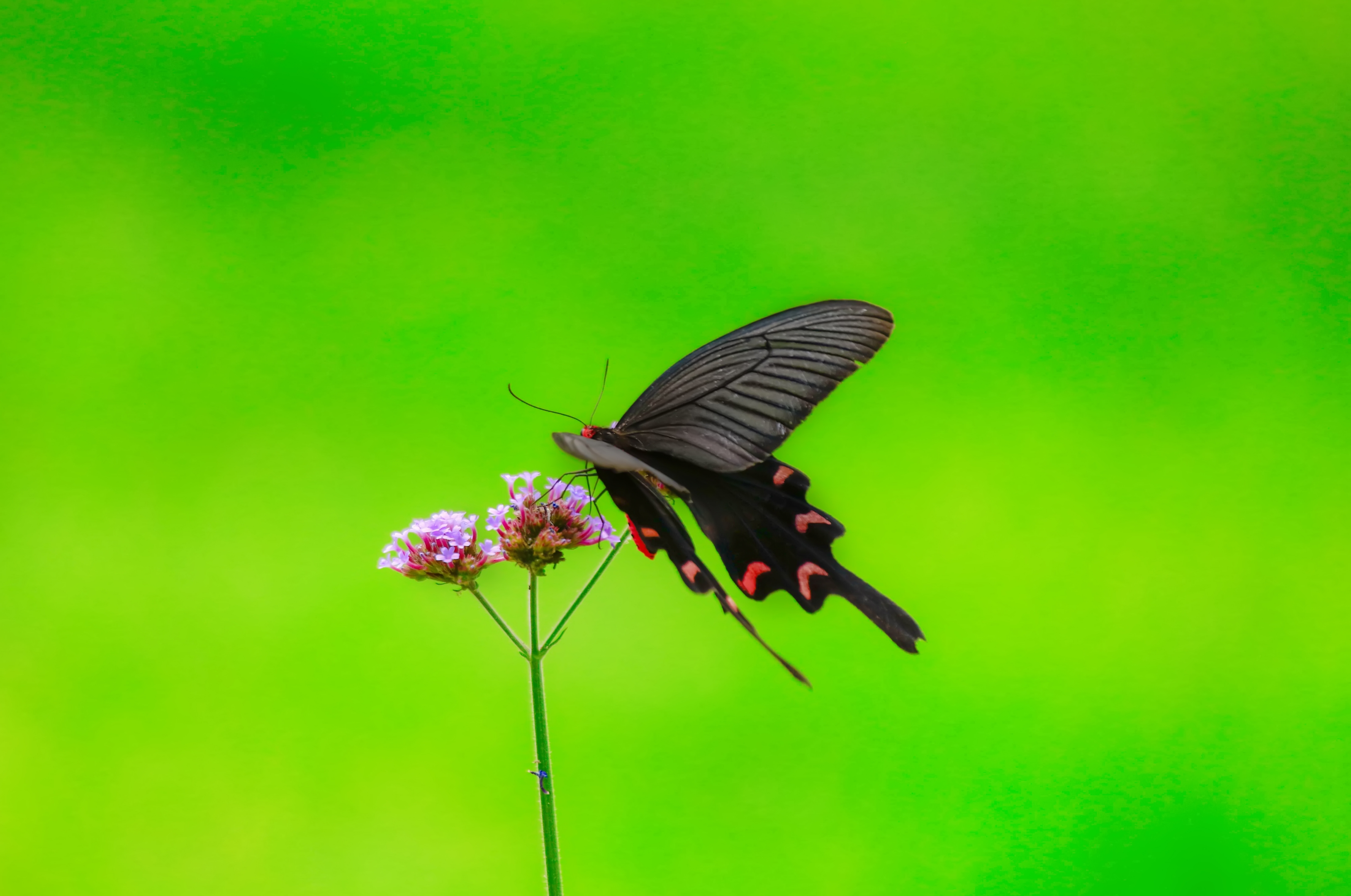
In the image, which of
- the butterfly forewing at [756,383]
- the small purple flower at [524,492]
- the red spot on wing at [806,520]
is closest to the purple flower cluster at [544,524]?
the small purple flower at [524,492]

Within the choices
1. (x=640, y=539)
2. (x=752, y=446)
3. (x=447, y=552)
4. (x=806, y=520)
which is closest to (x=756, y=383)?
(x=752, y=446)

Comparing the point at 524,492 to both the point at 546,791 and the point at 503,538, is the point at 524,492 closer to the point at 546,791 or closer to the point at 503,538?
the point at 503,538

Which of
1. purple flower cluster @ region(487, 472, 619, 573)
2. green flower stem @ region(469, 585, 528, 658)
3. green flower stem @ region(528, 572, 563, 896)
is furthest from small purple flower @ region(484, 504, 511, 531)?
green flower stem @ region(528, 572, 563, 896)

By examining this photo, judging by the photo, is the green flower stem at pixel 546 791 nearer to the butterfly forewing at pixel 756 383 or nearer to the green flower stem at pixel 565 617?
the green flower stem at pixel 565 617

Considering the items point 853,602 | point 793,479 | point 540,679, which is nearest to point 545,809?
point 540,679

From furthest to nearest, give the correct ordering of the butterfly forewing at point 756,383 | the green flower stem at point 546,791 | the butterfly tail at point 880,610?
the butterfly forewing at point 756,383 < the butterfly tail at point 880,610 < the green flower stem at point 546,791

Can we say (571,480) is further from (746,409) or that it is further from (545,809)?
(545,809)

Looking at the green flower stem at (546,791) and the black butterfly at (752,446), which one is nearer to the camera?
the green flower stem at (546,791)
